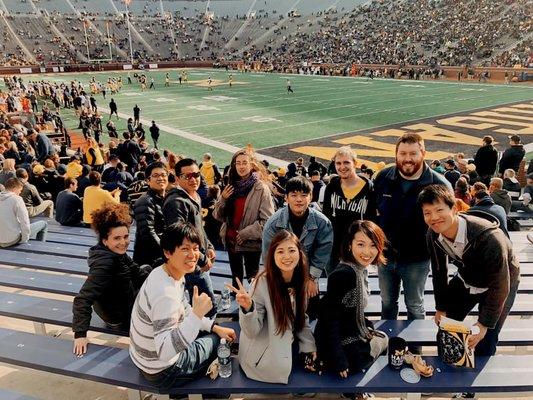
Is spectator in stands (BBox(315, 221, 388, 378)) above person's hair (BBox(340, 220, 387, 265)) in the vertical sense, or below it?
below

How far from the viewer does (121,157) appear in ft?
41.7

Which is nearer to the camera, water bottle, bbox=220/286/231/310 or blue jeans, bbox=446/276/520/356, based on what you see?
blue jeans, bbox=446/276/520/356

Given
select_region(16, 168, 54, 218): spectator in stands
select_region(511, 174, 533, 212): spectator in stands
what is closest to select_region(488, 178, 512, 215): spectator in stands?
select_region(511, 174, 533, 212): spectator in stands

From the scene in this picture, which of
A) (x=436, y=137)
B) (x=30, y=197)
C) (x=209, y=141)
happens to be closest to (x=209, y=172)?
(x=30, y=197)

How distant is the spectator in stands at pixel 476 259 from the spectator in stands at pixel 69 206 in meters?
6.67

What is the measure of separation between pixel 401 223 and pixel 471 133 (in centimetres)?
1748

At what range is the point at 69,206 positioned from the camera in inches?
322

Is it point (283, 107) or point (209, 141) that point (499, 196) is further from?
point (283, 107)

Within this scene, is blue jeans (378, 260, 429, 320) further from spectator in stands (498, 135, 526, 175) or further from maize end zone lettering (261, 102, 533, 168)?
maize end zone lettering (261, 102, 533, 168)

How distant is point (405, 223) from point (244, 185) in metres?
1.58

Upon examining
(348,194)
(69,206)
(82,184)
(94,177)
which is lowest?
(69,206)

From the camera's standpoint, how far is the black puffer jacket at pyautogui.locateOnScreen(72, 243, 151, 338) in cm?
348

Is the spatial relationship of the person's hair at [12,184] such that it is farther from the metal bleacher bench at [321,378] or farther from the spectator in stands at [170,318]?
the spectator in stands at [170,318]

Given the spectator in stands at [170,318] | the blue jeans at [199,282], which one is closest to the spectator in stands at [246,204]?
the blue jeans at [199,282]
